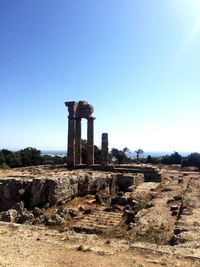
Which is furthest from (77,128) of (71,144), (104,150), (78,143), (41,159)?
(41,159)

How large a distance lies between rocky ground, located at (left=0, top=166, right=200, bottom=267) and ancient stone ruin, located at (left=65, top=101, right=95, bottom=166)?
1592 cm

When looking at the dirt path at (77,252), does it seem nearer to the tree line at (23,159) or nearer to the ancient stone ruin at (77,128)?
the ancient stone ruin at (77,128)

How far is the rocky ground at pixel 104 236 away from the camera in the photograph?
9742 millimetres

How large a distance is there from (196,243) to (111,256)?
2.94 meters

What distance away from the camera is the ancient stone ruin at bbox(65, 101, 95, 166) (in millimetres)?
35441

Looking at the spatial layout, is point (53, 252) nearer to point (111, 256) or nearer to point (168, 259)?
point (111, 256)

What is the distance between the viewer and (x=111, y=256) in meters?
10.1

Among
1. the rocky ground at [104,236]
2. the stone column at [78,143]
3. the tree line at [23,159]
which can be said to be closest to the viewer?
the rocky ground at [104,236]

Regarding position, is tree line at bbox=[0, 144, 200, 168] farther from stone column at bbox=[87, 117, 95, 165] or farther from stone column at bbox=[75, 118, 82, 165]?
stone column at bbox=[87, 117, 95, 165]

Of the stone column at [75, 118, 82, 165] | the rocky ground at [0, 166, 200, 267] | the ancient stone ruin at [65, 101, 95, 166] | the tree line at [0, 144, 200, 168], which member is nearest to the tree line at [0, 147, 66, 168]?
the tree line at [0, 144, 200, 168]

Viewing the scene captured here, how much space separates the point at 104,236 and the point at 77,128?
24241mm

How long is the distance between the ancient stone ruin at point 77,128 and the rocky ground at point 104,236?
15.9 meters

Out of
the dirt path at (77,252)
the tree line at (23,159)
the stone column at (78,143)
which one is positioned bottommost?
the dirt path at (77,252)

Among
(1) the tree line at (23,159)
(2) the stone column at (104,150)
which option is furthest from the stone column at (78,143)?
(1) the tree line at (23,159)
